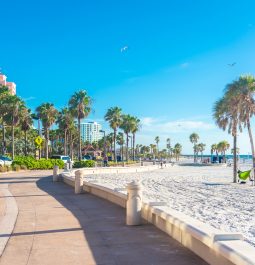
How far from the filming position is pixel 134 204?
827 centimetres

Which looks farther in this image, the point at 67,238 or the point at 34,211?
the point at 34,211

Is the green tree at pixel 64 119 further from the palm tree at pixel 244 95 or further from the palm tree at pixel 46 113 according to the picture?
the palm tree at pixel 244 95

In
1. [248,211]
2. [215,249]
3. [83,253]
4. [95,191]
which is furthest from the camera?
[248,211]

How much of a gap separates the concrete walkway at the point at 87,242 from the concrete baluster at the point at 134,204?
209mm

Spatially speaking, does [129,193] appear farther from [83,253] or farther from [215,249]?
[215,249]

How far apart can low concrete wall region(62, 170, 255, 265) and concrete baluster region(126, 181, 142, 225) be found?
0.27m

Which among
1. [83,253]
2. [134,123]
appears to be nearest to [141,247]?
[83,253]

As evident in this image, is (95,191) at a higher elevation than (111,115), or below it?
below

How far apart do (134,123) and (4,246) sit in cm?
9208

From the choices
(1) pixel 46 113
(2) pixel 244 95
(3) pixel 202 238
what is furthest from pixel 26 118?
(3) pixel 202 238

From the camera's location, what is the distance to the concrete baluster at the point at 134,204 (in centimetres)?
826

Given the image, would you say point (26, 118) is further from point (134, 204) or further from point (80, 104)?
point (134, 204)

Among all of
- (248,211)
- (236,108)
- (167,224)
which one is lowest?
(248,211)

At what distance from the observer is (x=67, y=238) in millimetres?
7312
